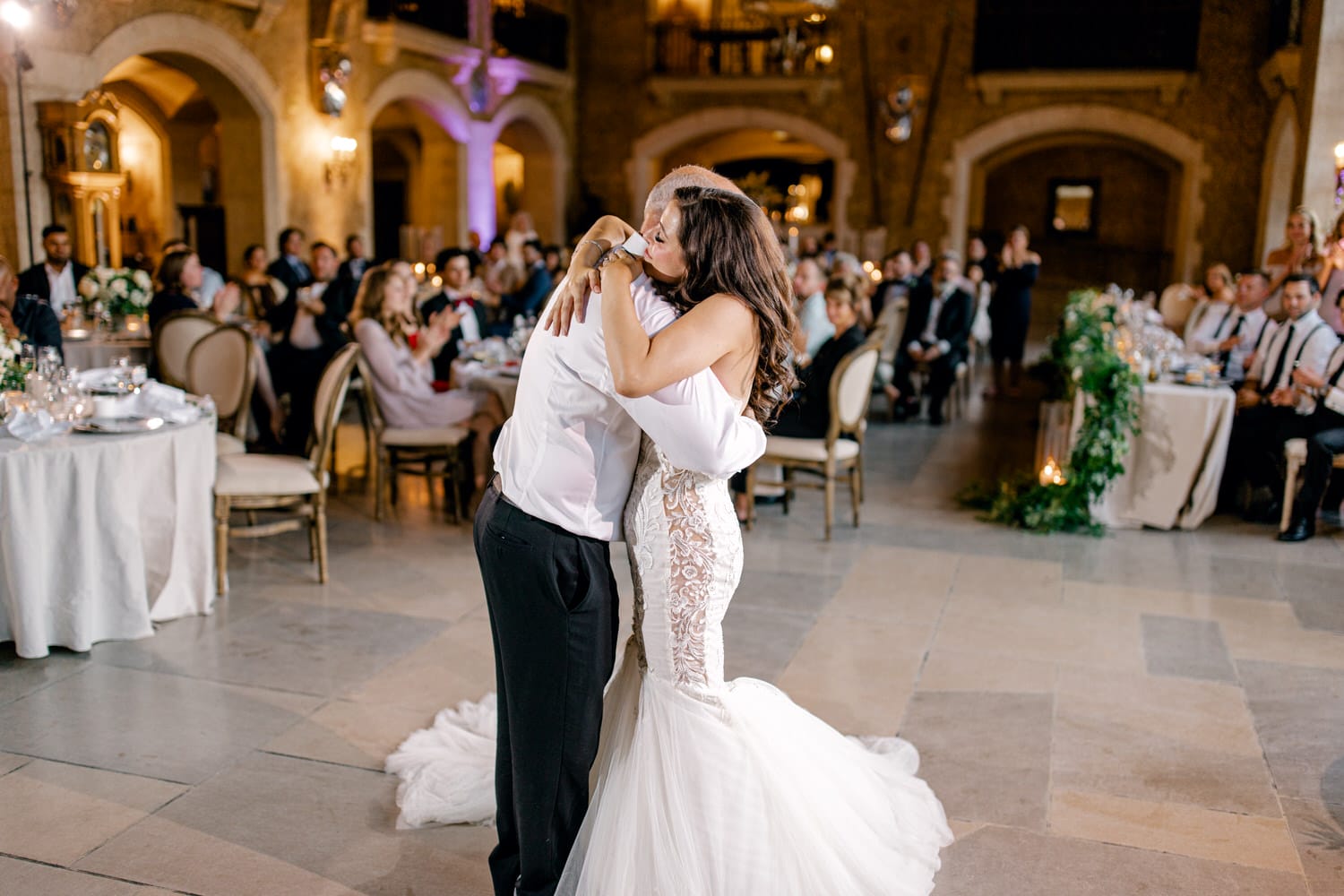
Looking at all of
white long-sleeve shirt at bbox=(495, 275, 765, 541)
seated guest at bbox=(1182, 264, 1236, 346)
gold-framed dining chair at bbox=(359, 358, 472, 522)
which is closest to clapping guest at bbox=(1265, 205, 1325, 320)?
seated guest at bbox=(1182, 264, 1236, 346)

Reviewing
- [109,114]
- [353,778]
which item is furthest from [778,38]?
[353,778]

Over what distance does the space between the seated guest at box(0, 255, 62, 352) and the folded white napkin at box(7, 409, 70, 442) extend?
5.48 feet

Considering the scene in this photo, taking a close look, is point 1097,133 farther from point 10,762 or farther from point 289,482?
point 10,762

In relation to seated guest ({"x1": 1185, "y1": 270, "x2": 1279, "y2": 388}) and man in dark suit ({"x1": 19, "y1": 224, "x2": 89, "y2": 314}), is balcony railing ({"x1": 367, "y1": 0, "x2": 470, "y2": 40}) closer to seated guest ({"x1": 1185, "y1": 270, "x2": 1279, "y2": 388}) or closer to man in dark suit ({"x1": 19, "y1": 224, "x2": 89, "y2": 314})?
man in dark suit ({"x1": 19, "y1": 224, "x2": 89, "y2": 314})

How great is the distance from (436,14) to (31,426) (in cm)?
1045

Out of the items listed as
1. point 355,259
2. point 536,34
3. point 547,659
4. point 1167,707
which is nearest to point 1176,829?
point 1167,707

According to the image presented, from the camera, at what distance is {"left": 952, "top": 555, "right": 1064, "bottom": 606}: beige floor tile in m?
4.57

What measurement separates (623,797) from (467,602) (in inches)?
90.7

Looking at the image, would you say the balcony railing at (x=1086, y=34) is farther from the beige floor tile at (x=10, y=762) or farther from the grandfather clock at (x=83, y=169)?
the beige floor tile at (x=10, y=762)

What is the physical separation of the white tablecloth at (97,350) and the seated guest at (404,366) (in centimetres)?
179

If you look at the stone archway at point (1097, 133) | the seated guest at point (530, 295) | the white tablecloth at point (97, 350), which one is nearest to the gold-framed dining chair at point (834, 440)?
the white tablecloth at point (97, 350)

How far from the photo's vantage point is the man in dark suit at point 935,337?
873 centimetres

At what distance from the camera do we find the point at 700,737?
85.6 inches

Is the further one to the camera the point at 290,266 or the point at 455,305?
the point at 290,266
